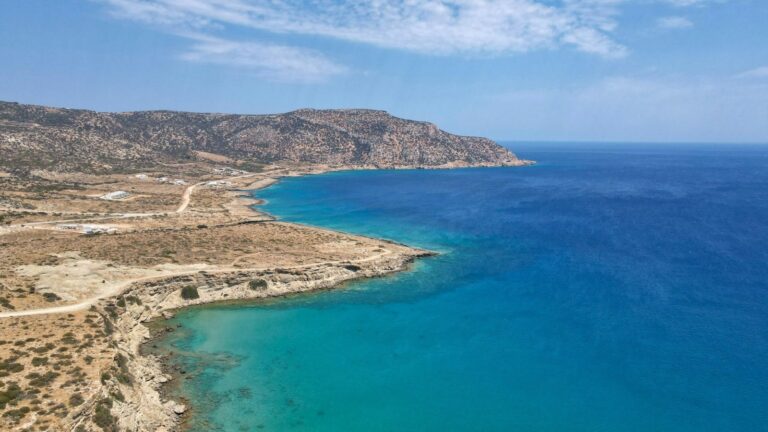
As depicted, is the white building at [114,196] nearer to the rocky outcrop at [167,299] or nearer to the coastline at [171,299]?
the coastline at [171,299]

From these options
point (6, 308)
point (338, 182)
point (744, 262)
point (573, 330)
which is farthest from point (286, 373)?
point (338, 182)

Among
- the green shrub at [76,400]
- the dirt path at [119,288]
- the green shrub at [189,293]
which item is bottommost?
the green shrub at [189,293]

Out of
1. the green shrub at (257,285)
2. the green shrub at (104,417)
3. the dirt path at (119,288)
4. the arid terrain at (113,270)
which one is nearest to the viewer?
the green shrub at (104,417)

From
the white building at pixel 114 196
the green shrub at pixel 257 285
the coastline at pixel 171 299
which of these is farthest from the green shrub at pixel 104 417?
the white building at pixel 114 196

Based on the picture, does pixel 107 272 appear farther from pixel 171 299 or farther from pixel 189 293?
pixel 189 293

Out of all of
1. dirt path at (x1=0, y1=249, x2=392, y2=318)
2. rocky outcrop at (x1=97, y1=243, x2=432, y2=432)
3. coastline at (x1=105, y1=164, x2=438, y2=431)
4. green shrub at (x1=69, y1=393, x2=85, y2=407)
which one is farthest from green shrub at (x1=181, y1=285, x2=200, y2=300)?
green shrub at (x1=69, y1=393, x2=85, y2=407)

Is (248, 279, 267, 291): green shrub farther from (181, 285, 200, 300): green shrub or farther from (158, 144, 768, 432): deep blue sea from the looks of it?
(181, 285, 200, 300): green shrub

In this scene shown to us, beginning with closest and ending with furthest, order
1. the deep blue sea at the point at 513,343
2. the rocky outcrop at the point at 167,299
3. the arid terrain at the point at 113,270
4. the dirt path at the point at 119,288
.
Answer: the arid terrain at the point at 113,270, the rocky outcrop at the point at 167,299, the deep blue sea at the point at 513,343, the dirt path at the point at 119,288
